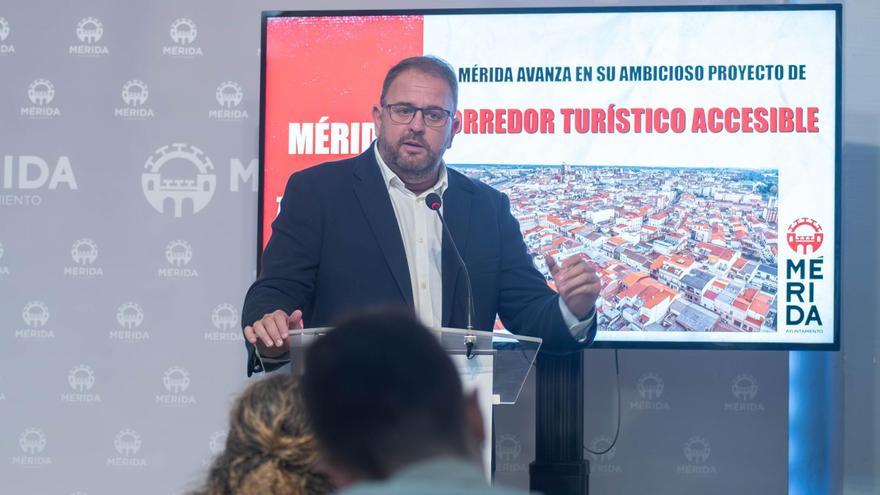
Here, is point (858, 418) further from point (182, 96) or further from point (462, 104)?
point (182, 96)

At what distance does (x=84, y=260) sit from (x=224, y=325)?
2.32ft

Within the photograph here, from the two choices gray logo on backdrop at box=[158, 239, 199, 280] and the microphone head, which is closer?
the microphone head

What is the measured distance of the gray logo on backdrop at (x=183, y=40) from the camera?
496 cm

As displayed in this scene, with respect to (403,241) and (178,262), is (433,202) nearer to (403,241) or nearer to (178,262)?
(403,241)

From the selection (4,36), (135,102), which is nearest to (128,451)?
(135,102)

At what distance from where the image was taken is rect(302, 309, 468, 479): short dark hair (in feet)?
3.61

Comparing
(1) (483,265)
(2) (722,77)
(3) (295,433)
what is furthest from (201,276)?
(3) (295,433)

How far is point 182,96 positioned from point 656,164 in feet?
7.09

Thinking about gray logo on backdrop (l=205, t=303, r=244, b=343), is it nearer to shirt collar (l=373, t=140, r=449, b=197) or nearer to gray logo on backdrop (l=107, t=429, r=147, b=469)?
gray logo on backdrop (l=107, t=429, r=147, b=469)

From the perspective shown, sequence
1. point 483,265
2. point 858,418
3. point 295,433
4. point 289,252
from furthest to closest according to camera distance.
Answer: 1. point 858,418
2. point 483,265
3. point 289,252
4. point 295,433

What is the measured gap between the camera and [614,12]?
4.31m

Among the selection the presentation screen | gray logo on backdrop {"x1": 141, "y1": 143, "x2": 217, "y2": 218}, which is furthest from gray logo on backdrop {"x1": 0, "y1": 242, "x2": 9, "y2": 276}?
the presentation screen

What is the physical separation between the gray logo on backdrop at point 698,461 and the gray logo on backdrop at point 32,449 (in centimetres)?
281

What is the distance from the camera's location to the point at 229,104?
4.92 metres
